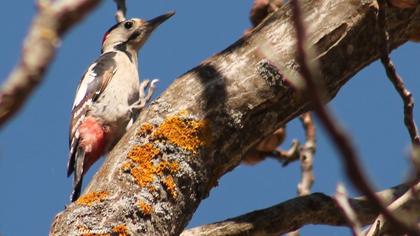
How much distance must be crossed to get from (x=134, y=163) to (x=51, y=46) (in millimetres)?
2549

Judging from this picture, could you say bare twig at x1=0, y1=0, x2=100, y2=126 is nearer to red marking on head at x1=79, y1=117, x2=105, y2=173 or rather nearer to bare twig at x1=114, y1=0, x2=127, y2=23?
bare twig at x1=114, y1=0, x2=127, y2=23

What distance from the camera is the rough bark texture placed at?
11.5 feet

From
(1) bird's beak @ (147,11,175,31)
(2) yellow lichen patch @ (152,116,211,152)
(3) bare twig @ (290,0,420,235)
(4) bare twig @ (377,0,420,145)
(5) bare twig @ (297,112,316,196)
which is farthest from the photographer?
(1) bird's beak @ (147,11,175,31)

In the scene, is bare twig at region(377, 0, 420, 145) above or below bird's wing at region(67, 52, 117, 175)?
below

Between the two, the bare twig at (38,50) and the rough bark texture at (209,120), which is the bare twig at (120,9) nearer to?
the rough bark texture at (209,120)

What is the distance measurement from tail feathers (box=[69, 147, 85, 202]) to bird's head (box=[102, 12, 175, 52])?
1.76m

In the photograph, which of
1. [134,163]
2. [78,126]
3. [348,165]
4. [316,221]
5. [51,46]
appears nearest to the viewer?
[348,165]

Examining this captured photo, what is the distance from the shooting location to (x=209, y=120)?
3799 millimetres

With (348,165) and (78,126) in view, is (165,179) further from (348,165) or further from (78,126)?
(348,165)

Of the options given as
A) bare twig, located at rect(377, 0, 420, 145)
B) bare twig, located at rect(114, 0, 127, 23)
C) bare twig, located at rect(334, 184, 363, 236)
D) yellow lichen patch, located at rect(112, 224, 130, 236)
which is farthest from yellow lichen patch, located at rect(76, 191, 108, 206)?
bare twig, located at rect(334, 184, 363, 236)

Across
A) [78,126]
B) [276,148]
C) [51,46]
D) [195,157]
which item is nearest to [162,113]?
[195,157]

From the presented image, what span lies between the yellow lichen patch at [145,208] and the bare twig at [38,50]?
241 cm

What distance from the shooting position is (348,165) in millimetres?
985

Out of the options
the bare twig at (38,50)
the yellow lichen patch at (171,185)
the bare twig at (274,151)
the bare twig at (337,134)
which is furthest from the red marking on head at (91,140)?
the bare twig at (337,134)
